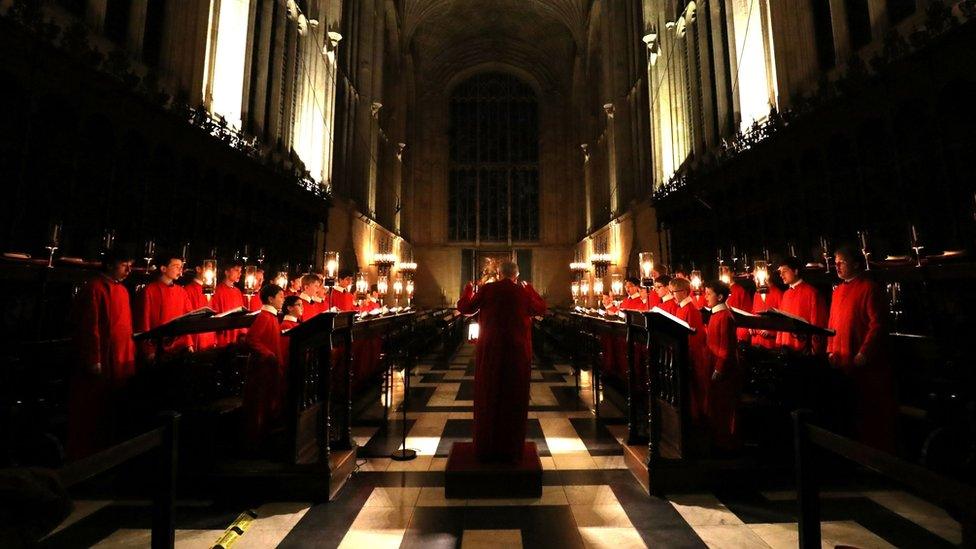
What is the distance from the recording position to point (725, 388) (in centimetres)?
341

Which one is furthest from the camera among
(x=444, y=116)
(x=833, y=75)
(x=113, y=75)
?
(x=444, y=116)

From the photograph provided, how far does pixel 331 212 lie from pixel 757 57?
10.1 meters

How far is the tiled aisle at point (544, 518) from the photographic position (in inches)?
97.5

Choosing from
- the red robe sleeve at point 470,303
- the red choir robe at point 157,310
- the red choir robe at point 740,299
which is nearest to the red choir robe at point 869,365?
the red choir robe at point 740,299

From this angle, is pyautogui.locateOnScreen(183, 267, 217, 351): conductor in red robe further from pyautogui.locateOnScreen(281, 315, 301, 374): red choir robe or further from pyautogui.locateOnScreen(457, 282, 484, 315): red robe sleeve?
Answer: pyautogui.locateOnScreen(457, 282, 484, 315): red robe sleeve

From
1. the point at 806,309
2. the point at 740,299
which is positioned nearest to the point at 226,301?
the point at 806,309

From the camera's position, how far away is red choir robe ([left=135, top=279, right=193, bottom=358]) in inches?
155

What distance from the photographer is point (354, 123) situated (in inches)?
591

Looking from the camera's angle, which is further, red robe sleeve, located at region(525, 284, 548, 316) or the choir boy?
the choir boy

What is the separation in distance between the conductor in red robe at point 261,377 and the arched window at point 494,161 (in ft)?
68.6

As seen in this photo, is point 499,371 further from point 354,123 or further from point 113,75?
point 354,123

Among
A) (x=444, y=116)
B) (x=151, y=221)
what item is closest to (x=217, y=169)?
(x=151, y=221)

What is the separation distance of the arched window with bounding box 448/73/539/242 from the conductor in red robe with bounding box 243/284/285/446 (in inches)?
824

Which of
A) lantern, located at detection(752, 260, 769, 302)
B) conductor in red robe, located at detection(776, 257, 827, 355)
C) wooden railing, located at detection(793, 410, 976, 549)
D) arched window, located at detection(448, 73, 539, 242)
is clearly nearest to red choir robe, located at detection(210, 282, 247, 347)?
wooden railing, located at detection(793, 410, 976, 549)
